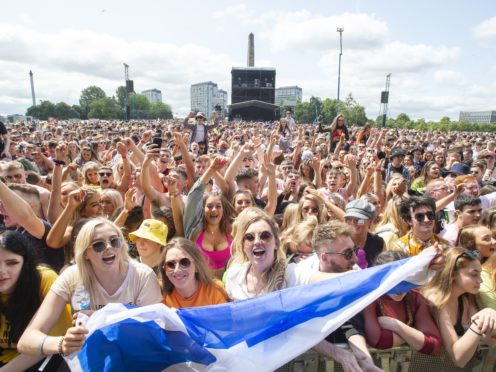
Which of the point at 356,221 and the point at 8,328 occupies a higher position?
the point at 356,221

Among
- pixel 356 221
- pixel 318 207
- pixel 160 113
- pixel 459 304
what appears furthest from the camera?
pixel 160 113

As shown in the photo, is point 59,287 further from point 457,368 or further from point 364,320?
point 457,368

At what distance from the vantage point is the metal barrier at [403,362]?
87.0 inches

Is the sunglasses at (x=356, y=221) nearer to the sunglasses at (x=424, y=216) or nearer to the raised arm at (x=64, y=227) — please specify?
the sunglasses at (x=424, y=216)

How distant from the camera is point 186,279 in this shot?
2.73m

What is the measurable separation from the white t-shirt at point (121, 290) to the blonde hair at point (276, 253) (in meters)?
0.71

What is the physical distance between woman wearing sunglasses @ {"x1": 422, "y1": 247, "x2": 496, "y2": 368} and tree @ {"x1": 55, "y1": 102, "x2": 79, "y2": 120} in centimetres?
10700

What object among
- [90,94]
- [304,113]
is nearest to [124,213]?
[304,113]

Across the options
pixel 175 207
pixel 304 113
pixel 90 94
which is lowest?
pixel 175 207

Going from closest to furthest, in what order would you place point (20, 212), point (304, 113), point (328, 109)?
point (20, 212)
point (328, 109)
point (304, 113)

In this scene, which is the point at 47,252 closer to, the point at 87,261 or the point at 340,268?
the point at 87,261

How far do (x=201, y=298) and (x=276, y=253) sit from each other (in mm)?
664

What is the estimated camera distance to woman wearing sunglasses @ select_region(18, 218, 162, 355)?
2.39 meters

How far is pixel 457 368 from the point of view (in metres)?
2.38
